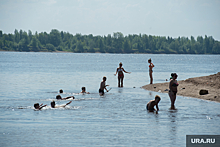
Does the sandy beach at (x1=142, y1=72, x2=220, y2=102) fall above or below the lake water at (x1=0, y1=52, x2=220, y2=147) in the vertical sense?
above

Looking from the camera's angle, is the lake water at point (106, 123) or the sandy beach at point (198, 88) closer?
the lake water at point (106, 123)

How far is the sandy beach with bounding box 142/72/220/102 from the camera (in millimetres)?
23152

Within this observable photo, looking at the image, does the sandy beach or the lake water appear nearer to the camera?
the lake water

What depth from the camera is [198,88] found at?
84.9 ft

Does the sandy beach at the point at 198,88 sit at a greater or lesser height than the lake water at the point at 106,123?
greater

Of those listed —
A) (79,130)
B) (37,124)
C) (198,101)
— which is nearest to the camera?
(79,130)

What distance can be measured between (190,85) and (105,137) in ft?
53.4

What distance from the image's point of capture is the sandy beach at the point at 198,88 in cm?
2315

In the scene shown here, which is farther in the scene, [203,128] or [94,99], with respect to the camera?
[94,99]

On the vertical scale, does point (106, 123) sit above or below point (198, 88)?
below

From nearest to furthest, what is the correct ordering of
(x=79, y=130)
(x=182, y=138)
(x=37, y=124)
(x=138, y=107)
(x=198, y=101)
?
1. (x=182, y=138)
2. (x=79, y=130)
3. (x=37, y=124)
4. (x=138, y=107)
5. (x=198, y=101)

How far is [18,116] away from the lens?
1731 cm

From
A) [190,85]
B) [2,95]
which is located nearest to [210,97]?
[190,85]

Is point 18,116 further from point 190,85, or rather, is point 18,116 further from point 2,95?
point 190,85
